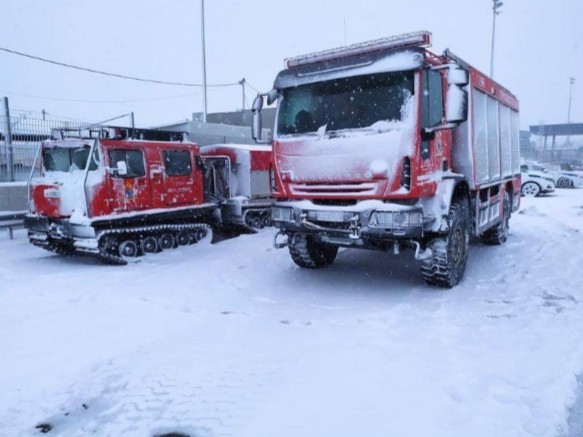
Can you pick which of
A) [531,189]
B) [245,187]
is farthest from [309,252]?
[531,189]

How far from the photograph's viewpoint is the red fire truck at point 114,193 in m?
8.44

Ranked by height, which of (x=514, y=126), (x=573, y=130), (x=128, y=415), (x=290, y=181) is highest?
(x=573, y=130)

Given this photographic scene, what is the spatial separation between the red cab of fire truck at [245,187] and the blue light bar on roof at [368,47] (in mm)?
5719

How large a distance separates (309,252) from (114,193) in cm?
397

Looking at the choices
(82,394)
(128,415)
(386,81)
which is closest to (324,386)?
(128,415)

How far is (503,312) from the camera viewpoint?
17.8ft

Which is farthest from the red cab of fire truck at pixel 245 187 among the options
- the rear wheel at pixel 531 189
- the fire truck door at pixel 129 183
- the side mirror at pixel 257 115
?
the rear wheel at pixel 531 189

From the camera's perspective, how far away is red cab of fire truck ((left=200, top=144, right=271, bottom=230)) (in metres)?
12.2

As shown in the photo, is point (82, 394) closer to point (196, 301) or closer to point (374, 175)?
point (196, 301)

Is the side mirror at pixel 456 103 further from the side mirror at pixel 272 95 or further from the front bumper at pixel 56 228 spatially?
the front bumper at pixel 56 228

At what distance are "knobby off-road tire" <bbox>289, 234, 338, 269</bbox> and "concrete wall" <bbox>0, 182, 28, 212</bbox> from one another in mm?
8141

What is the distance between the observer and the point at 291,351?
175 inches

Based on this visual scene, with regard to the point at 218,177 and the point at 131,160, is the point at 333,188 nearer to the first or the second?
the point at 131,160

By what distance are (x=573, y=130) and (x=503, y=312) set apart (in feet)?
237
